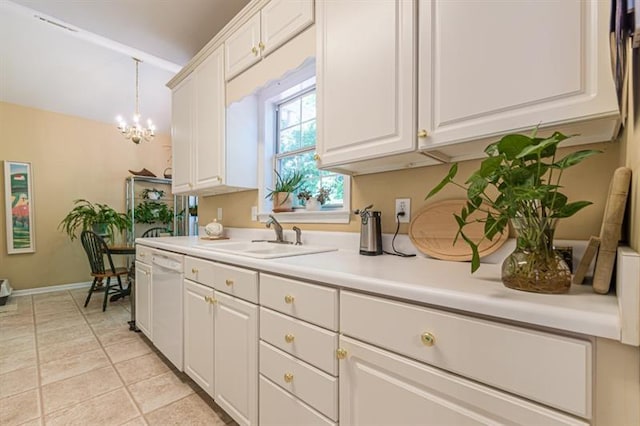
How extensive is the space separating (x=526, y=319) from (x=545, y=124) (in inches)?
23.3

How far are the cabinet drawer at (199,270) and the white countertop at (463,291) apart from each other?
398 millimetres

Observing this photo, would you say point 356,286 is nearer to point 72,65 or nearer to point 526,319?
point 526,319

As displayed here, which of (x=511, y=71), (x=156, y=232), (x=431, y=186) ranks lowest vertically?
(x=156, y=232)

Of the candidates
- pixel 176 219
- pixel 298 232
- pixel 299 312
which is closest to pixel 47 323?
pixel 176 219

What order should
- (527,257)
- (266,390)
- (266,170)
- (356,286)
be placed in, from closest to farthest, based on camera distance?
(527,257)
(356,286)
(266,390)
(266,170)

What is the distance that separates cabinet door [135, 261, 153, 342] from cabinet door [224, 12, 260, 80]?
1.68 metres

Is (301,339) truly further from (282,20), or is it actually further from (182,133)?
(182,133)

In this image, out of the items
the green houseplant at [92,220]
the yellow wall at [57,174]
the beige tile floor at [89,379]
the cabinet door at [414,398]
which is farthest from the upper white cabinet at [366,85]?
the yellow wall at [57,174]

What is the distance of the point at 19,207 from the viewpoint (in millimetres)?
3939

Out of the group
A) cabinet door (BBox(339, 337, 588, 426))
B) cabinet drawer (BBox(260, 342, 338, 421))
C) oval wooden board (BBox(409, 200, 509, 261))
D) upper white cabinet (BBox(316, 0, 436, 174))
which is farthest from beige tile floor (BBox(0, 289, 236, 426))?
upper white cabinet (BBox(316, 0, 436, 174))

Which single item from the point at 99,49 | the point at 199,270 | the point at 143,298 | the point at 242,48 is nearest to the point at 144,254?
the point at 143,298

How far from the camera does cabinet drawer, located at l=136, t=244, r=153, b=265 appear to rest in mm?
2287

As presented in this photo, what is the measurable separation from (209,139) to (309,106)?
2.86 ft

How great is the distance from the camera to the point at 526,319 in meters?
0.60
